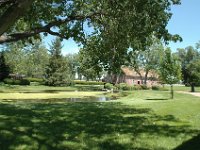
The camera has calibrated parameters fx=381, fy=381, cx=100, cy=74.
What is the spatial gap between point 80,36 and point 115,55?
241cm

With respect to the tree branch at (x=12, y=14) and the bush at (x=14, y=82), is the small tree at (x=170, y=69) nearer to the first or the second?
the tree branch at (x=12, y=14)

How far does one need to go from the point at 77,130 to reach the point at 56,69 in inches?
2392

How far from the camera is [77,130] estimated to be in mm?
11523

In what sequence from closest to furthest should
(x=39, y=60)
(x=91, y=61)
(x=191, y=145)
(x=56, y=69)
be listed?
(x=191, y=145) → (x=91, y=61) → (x=56, y=69) → (x=39, y=60)

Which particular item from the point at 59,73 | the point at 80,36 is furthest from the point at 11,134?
the point at 59,73

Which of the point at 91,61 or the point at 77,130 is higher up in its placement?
the point at 91,61

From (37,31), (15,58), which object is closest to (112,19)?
(37,31)

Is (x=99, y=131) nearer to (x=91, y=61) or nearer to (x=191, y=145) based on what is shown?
(x=191, y=145)

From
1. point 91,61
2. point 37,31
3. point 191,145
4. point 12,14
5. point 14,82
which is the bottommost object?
point 191,145

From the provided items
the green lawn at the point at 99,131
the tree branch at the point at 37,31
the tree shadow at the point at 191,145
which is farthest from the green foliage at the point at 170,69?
the tree shadow at the point at 191,145

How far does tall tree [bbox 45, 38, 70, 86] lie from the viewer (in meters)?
71.6

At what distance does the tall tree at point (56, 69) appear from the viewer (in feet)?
235

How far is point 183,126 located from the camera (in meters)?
12.5

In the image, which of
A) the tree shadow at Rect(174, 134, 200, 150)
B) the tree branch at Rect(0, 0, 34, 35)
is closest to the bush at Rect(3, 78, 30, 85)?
the tree shadow at Rect(174, 134, 200, 150)
